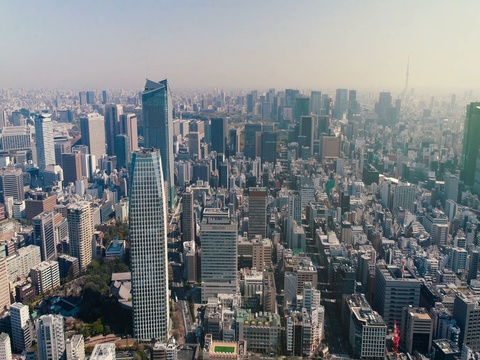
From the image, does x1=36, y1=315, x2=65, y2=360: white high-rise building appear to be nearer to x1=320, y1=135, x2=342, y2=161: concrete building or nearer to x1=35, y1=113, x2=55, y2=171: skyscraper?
x1=320, y1=135, x2=342, y2=161: concrete building

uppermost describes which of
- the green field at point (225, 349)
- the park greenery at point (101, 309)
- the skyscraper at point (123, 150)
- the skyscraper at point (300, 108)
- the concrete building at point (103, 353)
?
the skyscraper at point (300, 108)

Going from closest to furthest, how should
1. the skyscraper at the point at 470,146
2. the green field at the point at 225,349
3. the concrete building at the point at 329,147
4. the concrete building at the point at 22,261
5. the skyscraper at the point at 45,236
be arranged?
the green field at the point at 225,349, the concrete building at the point at 22,261, the skyscraper at the point at 45,236, the skyscraper at the point at 470,146, the concrete building at the point at 329,147

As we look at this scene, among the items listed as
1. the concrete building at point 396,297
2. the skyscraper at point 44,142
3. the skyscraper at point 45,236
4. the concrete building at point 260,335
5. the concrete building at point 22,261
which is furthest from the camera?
the skyscraper at point 44,142

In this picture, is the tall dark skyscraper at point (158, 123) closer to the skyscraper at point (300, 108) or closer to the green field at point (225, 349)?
the skyscraper at point (300, 108)

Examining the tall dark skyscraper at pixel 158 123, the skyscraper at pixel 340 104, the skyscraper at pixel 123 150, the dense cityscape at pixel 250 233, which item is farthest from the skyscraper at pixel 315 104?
the skyscraper at pixel 123 150

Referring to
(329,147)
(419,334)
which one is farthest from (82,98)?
(419,334)
